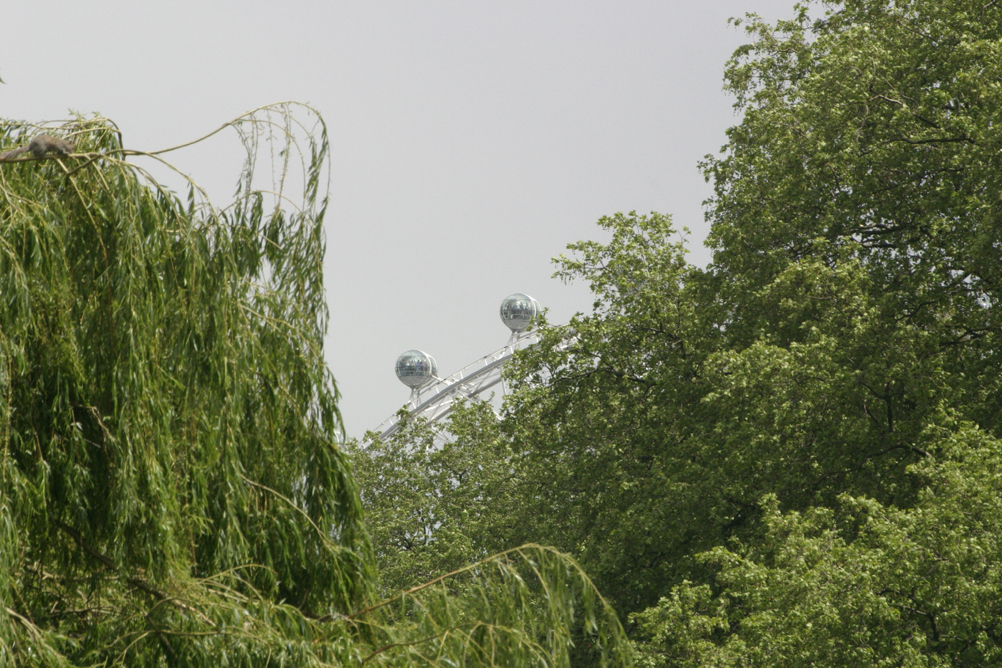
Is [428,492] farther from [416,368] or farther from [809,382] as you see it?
[416,368]

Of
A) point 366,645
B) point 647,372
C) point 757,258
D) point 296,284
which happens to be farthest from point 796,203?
point 366,645

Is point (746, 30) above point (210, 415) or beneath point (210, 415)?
above

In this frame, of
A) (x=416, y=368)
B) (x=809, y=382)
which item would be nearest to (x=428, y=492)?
(x=809, y=382)

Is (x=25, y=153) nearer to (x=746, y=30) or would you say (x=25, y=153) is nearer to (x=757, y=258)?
(x=757, y=258)

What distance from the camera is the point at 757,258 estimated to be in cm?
1669

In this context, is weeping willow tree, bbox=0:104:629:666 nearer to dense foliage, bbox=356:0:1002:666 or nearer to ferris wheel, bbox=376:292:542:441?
dense foliage, bbox=356:0:1002:666

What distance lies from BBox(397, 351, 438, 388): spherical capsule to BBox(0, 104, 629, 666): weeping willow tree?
63.8 m

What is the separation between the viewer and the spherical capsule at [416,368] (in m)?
70.1

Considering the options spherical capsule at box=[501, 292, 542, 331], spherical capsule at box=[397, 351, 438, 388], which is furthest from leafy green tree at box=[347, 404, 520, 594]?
spherical capsule at box=[397, 351, 438, 388]

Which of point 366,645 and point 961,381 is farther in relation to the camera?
point 961,381

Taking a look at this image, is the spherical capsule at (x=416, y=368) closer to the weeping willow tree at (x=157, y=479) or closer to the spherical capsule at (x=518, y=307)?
the spherical capsule at (x=518, y=307)

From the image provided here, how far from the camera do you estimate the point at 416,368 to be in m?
70.6

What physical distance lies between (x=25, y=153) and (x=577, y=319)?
523 inches

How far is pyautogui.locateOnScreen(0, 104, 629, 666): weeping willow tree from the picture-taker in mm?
5047
